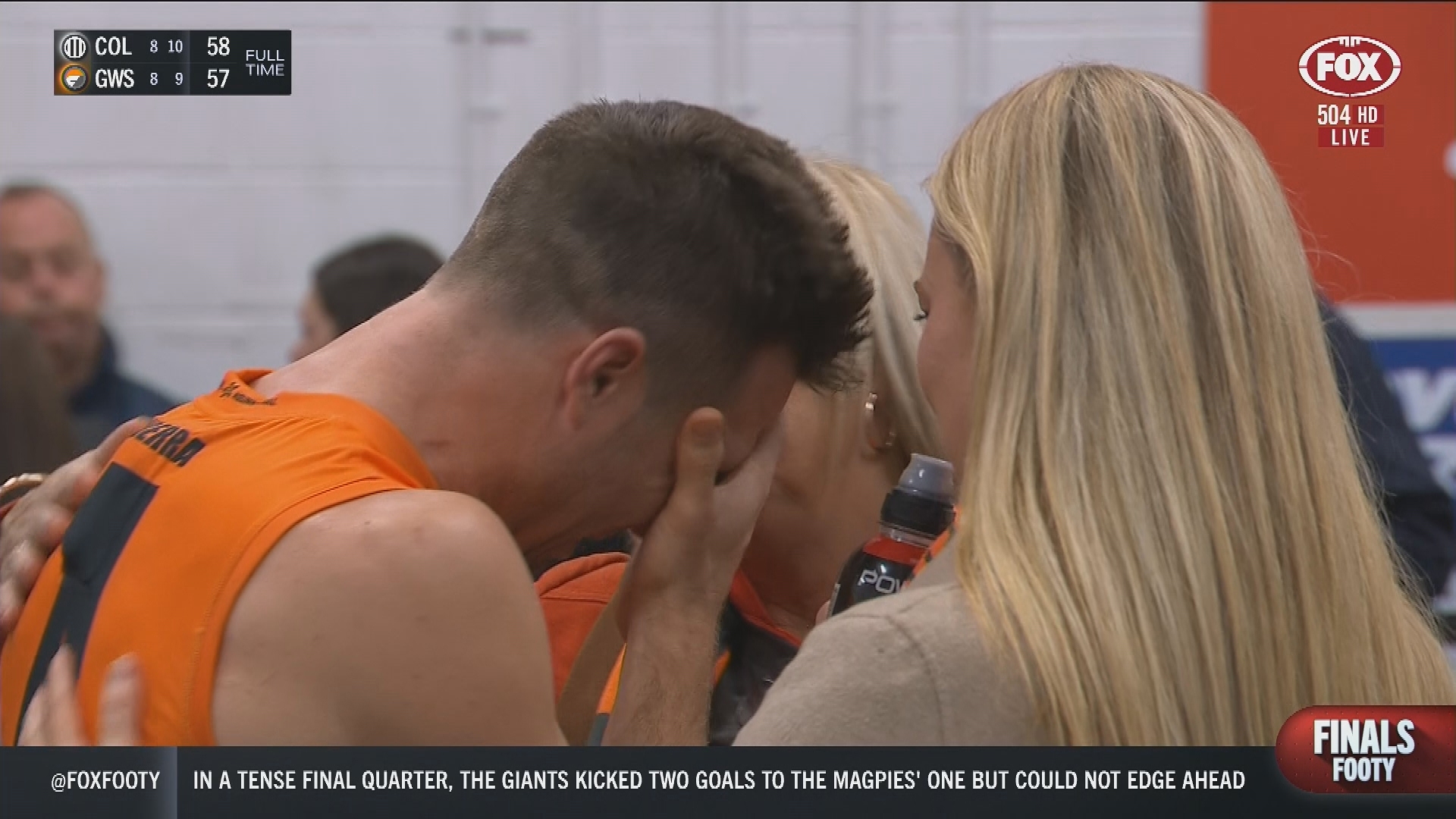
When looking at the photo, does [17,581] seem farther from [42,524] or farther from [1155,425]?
[1155,425]

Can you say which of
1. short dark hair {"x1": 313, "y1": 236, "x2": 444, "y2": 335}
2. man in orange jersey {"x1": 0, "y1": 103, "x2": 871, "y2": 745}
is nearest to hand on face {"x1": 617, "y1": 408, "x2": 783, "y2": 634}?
man in orange jersey {"x1": 0, "y1": 103, "x2": 871, "y2": 745}

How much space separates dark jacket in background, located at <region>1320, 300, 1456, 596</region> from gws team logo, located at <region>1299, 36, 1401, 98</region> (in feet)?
0.94

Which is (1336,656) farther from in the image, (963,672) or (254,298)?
(254,298)

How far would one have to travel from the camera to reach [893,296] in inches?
57.9

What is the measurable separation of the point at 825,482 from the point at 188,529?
0.68m

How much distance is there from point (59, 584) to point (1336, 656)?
2.89ft

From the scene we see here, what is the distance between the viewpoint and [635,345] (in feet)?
3.97

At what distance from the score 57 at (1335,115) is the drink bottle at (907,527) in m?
0.50

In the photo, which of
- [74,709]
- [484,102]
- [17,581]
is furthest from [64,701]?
[484,102]

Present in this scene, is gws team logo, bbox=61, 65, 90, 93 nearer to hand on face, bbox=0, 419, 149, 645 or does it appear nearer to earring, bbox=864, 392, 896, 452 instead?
hand on face, bbox=0, 419, 149, 645

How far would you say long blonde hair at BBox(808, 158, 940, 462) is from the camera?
57.9 inches

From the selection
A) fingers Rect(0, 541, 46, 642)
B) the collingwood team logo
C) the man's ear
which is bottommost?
fingers Rect(0, 541, 46, 642)

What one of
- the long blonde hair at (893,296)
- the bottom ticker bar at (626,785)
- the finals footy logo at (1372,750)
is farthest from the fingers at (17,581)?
the finals footy logo at (1372,750)

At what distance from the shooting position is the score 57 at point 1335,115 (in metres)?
1.40
